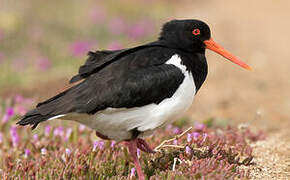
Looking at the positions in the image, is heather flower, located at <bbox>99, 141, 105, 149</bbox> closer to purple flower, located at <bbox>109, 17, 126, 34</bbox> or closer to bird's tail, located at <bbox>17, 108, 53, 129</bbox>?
bird's tail, located at <bbox>17, 108, 53, 129</bbox>

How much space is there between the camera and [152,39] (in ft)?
52.0

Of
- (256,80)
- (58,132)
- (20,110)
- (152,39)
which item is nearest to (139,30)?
(152,39)

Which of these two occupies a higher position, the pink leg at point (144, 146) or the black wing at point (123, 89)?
the black wing at point (123, 89)

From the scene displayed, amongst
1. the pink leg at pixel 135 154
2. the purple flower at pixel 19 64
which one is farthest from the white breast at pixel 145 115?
the purple flower at pixel 19 64

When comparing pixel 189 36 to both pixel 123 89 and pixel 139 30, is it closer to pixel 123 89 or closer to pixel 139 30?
pixel 123 89

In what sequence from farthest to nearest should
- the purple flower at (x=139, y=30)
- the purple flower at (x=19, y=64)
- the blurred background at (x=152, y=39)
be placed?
1. the purple flower at (x=139, y=30)
2. the purple flower at (x=19, y=64)
3. the blurred background at (x=152, y=39)

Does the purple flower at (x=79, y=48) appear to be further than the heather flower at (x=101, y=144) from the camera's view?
Yes

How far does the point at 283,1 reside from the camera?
2170cm

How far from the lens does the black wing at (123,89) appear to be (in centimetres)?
481

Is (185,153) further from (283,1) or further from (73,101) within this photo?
(283,1)

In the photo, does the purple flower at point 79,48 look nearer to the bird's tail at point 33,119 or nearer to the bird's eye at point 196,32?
the bird's eye at point 196,32

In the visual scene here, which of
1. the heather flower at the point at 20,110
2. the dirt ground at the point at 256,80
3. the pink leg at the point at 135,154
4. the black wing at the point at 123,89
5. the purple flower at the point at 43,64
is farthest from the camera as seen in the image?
the purple flower at the point at 43,64

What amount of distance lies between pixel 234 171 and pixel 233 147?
68 centimetres

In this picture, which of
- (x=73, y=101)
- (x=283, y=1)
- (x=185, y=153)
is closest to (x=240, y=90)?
(x=185, y=153)
